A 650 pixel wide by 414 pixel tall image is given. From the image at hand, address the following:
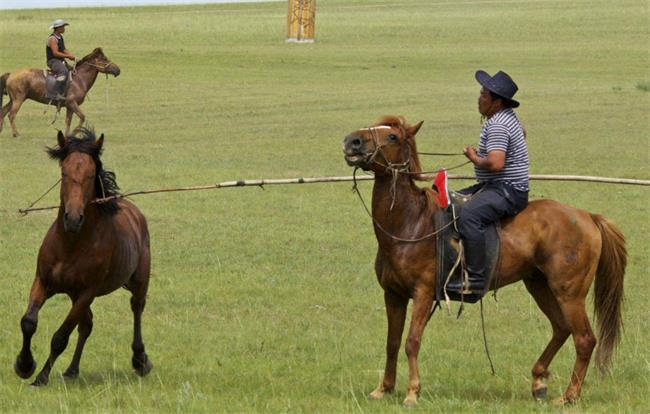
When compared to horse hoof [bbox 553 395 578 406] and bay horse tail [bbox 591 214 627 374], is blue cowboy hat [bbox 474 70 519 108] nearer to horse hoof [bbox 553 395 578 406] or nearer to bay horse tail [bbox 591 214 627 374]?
→ bay horse tail [bbox 591 214 627 374]

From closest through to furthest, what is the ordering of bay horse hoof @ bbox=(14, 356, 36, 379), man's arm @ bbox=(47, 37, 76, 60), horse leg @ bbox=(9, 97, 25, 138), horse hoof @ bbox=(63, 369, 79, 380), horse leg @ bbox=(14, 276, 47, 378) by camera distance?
1. horse leg @ bbox=(14, 276, 47, 378)
2. bay horse hoof @ bbox=(14, 356, 36, 379)
3. horse hoof @ bbox=(63, 369, 79, 380)
4. man's arm @ bbox=(47, 37, 76, 60)
5. horse leg @ bbox=(9, 97, 25, 138)

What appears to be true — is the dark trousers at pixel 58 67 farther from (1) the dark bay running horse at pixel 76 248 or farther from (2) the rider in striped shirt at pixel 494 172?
(2) the rider in striped shirt at pixel 494 172

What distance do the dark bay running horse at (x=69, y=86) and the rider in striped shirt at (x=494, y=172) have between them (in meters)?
21.4

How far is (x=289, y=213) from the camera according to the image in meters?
19.9

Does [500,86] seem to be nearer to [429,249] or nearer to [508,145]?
[508,145]

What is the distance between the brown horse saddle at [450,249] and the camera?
9312 millimetres

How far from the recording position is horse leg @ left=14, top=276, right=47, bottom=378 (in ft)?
30.9

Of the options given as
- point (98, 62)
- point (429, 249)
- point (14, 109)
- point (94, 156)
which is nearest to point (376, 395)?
point (429, 249)

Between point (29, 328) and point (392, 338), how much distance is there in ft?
8.80

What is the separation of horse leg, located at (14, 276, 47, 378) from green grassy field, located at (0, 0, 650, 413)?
0.42 ft

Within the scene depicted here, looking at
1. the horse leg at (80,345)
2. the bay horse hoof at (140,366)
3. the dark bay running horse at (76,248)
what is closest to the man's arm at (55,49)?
the horse leg at (80,345)

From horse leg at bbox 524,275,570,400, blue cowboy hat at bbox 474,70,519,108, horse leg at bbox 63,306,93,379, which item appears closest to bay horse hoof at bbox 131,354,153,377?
horse leg at bbox 63,306,93,379

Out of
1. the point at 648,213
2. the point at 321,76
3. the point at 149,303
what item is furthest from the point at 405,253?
the point at 321,76

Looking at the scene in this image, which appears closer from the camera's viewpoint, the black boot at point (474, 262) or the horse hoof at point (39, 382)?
the black boot at point (474, 262)
